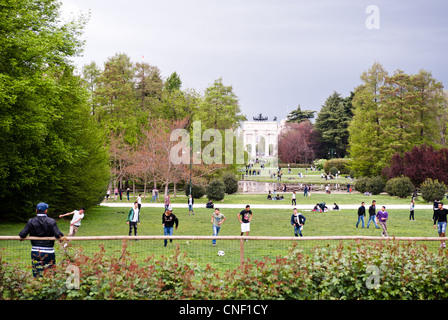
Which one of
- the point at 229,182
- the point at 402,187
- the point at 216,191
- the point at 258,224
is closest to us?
the point at 258,224

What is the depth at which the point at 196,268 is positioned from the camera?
26.3 ft

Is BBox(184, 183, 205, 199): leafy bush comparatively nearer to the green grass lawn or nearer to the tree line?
the green grass lawn

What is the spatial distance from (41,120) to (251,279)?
18.2m

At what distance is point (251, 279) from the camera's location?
7.73m

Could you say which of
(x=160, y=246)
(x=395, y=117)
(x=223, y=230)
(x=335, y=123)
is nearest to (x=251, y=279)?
(x=160, y=246)

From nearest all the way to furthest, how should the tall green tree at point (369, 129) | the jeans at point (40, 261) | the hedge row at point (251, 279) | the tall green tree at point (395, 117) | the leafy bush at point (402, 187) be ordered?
the hedge row at point (251, 279)
the jeans at point (40, 261)
the leafy bush at point (402, 187)
the tall green tree at point (395, 117)
the tall green tree at point (369, 129)

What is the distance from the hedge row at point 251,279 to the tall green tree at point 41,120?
13.8m

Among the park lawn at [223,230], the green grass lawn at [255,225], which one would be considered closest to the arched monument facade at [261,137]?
the green grass lawn at [255,225]

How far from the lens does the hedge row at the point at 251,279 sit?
7613 mm

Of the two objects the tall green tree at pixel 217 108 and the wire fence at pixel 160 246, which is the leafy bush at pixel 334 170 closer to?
the tall green tree at pixel 217 108

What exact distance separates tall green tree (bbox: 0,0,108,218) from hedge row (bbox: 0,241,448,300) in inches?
543

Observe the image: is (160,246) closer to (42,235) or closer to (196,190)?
(42,235)

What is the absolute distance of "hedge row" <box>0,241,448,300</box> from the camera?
7.61 metres

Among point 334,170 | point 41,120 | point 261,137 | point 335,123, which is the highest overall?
point 335,123
